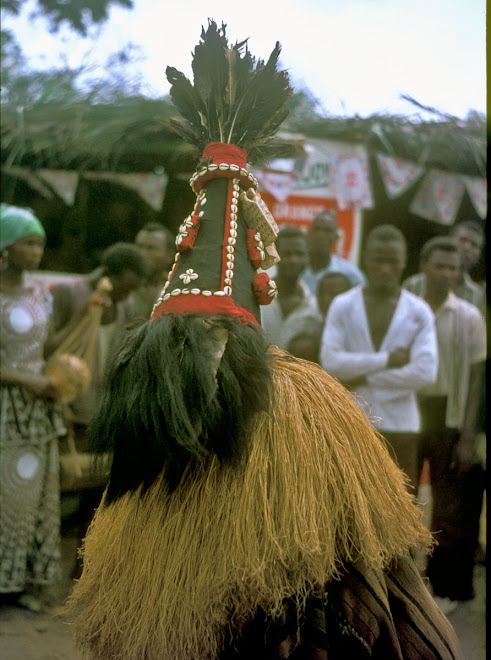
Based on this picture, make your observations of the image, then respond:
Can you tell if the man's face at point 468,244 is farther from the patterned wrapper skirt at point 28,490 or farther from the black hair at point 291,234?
the patterned wrapper skirt at point 28,490

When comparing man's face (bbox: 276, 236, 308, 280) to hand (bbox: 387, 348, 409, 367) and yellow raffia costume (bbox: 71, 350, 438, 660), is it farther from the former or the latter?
yellow raffia costume (bbox: 71, 350, 438, 660)

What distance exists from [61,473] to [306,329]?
1.80m

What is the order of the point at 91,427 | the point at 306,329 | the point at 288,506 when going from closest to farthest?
the point at 288,506, the point at 91,427, the point at 306,329

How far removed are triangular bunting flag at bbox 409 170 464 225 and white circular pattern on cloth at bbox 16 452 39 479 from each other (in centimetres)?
370

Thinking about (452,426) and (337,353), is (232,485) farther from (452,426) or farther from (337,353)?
(452,426)

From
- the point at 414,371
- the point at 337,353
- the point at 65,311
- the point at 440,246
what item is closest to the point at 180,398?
the point at 337,353

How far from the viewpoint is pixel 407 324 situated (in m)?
3.96

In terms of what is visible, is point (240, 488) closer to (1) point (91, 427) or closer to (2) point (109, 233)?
(1) point (91, 427)

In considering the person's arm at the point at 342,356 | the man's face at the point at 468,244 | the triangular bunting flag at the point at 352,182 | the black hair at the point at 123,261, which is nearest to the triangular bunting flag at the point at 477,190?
the man's face at the point at 468,244

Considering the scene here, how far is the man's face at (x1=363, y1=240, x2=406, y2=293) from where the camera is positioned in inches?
160

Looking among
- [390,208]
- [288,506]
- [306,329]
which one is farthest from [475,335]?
[288,506]

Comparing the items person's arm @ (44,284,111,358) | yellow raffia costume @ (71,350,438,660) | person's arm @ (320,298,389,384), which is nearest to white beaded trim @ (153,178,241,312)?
yellow raffia costume @ (71,350,438,660)

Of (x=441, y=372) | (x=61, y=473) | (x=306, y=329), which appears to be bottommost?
(x=61, y=473)

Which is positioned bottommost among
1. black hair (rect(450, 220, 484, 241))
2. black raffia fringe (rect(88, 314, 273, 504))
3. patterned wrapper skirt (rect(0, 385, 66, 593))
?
patterned wrapper skirt (rect(0, 385, 66, 593))
